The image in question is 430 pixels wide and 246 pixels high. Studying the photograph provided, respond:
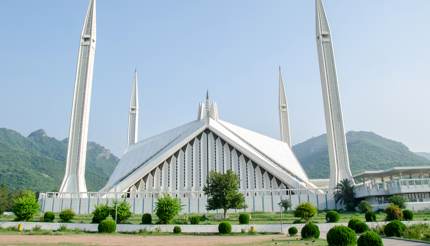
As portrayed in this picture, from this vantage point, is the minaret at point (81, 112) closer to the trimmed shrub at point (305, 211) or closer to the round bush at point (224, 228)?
the round bush at point (224, 228)

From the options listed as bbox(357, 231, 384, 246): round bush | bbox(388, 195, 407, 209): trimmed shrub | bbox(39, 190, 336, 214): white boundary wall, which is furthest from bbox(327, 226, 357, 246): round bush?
bbox(39, 190, 336, 214): white boundary wall

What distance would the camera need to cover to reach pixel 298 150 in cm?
16538

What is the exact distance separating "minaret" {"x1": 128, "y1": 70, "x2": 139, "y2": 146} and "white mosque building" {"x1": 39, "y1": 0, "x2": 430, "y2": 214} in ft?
51.7

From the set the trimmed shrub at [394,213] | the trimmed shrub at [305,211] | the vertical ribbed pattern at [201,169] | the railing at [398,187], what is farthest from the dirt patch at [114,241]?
the vertical ribbed pattern at [201,169]

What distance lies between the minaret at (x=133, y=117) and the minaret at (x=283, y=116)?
1860 cm

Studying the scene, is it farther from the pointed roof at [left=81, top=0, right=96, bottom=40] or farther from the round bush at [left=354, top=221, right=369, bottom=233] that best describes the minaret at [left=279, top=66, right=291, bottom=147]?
the round bush at [left=354, top=221, right=369, bottom=233]

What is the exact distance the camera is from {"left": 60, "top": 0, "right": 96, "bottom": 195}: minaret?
94.6ft

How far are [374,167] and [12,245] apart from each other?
100504mm

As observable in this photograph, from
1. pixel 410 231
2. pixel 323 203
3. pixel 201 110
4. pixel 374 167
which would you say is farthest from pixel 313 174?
pixel 410 231

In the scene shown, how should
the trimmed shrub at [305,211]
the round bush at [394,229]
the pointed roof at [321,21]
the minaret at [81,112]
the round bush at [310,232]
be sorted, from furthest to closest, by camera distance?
the pointed roof at [321,21] < the minaret at [81,112] < the trimmed shrub at [305,211] < the round bush at [310,232] < the round bush at [394,229]

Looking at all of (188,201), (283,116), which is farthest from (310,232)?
(283,116)

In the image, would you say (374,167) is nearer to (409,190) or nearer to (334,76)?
(334,76)

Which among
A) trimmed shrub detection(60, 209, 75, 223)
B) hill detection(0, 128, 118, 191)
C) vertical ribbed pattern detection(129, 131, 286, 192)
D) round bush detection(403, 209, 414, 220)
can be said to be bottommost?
round bush detection(403, 209, 414, 220)

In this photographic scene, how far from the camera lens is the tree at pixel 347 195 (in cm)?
2491
